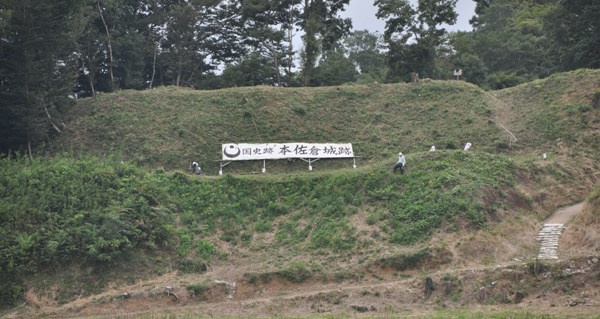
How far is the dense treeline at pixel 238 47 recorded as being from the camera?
35.0 m

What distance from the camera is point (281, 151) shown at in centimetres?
3378

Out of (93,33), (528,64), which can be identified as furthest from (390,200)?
(528,64)

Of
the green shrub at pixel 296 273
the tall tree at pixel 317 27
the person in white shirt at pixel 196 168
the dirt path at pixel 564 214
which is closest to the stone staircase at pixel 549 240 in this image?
the dirt path at pixel 564 214

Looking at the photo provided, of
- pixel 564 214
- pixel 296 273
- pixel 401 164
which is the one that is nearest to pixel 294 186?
pixel 401 164

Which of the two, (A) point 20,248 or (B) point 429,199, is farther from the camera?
(B) point 429,199

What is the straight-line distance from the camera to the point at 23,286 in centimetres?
2291

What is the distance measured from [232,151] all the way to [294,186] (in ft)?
17.0

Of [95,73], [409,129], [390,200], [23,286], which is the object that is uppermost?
[95,73]

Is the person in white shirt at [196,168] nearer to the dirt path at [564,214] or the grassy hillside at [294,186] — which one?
the grassy hillside at [294,186]

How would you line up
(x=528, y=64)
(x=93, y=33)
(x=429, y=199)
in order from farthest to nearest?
(x=528, y=64) → (x=93, y=33) → (x=429, y=199)

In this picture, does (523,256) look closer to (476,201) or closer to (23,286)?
(476,201)

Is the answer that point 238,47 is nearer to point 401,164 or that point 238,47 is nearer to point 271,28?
point 271,28

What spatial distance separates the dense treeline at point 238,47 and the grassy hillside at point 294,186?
3.98 m

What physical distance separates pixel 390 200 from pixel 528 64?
3243 centimetres
